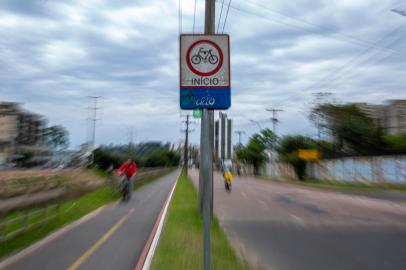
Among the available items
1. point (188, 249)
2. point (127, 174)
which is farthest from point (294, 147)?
point (188, 249)

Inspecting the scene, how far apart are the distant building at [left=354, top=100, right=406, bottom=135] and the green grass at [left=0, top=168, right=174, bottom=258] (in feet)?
133

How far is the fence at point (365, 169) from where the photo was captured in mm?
35263

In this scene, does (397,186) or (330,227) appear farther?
(397,186)

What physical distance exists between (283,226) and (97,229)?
5120 millimetres

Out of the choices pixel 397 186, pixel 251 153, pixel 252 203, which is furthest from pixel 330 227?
pixel 251 153

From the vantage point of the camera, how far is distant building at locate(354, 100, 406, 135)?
56987 millimetres

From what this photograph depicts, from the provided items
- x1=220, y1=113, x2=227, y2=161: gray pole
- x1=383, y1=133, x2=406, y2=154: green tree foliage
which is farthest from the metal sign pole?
x1=220, y1=113, x2=227, y2=161: gray pole

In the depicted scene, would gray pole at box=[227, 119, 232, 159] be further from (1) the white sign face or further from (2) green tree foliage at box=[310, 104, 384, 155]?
(1) the white sign face

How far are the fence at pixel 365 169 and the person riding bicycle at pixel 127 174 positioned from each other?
21.8 meters

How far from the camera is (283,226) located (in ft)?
44.6

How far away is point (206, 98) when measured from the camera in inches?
185

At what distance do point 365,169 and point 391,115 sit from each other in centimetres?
2223

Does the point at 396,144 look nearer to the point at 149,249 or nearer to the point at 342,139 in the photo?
the point at 342,139

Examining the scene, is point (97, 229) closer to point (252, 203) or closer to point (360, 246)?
point (360, 246)
